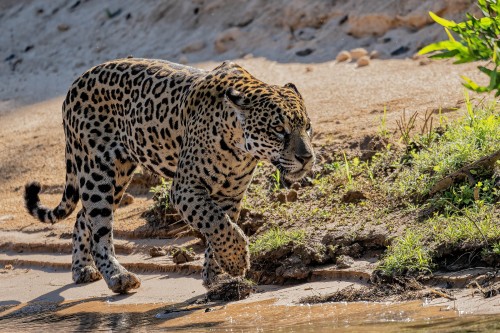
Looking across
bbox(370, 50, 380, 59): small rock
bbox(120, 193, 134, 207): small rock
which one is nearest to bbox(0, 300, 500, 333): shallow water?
bbox(120, 193, 134, 207): small rock

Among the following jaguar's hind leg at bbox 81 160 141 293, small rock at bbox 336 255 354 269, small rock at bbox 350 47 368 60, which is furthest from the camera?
small rock at bbox 350 47 368 60

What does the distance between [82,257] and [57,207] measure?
1.94 ft

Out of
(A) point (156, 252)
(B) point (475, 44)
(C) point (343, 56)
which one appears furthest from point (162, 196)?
(B) point (475, 44)

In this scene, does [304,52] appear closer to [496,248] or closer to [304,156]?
[304,156]

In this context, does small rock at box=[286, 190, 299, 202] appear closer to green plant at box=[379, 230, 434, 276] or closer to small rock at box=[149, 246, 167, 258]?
small rock at box=[149, 246, 167, 258]

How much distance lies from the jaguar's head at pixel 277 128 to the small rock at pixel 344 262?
0.71m

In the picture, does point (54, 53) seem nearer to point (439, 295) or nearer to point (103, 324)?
point (103, 324)

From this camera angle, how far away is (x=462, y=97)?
11898 millimetres

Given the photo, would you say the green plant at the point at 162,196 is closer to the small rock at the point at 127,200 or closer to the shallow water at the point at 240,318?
the small rock at the point at 127,200

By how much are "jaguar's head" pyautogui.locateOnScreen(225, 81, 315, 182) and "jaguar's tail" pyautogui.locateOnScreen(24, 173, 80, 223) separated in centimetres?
226

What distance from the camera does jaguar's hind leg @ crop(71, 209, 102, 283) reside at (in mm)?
9734

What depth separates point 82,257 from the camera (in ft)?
32.3

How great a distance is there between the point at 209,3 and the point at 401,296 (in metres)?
10.8

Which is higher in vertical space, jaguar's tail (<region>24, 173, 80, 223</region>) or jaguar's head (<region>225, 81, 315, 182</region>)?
jaguar's head (<region>225, 81, 315, 182</region>)
